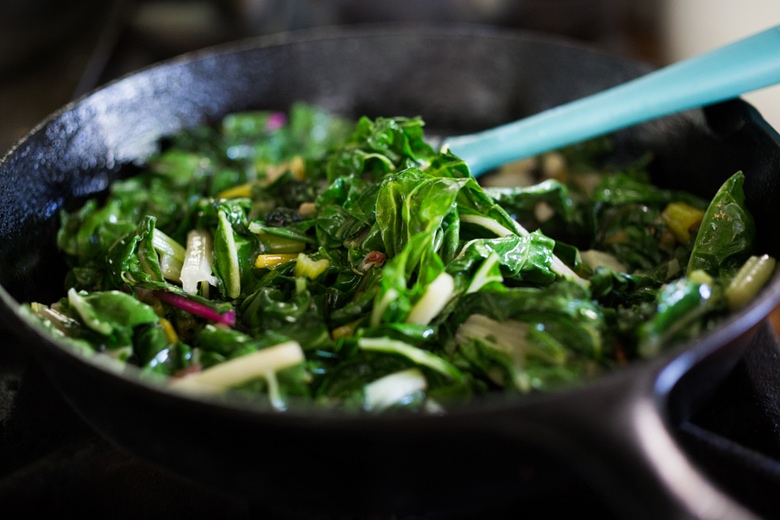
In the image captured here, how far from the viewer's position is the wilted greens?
4.33 ft

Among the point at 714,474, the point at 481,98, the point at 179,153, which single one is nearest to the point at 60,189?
the point at 179,153

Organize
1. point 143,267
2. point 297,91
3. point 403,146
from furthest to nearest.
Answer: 1. point 297,91
2. point 403,146
3. point 143,267

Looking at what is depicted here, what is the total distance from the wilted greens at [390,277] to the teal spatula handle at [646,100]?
165mm

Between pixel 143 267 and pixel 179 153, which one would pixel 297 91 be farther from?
pixel 143 267

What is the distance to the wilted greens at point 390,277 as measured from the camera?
1319mm

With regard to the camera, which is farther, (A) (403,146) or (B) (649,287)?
(A) (403,146)

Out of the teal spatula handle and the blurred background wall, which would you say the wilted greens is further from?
the blurred background wall

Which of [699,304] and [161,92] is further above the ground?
[161,92]

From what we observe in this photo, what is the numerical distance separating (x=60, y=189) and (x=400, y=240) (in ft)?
3.58

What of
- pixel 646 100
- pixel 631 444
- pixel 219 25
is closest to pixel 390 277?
pixel 631 444

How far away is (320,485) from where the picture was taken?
1214 mm

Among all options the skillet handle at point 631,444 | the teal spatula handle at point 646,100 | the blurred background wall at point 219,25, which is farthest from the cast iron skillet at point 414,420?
the blurred background wall at point 219,25

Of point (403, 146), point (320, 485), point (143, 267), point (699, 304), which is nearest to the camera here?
point (320, 485)

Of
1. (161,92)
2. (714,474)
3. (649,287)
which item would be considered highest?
(161,92)
